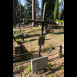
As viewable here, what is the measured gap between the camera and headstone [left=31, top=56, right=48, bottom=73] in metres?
2.57

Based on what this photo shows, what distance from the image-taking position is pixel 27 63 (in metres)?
3.39

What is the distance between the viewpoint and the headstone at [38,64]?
8.42 ft

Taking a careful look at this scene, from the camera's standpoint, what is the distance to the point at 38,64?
2.67 m
